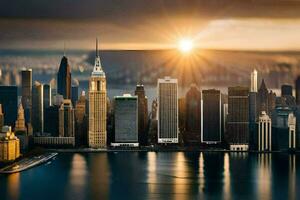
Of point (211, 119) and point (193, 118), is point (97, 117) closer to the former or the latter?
point (193, 118)

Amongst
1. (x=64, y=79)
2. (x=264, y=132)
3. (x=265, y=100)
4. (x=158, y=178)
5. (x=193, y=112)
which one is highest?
(x=64, y=79)

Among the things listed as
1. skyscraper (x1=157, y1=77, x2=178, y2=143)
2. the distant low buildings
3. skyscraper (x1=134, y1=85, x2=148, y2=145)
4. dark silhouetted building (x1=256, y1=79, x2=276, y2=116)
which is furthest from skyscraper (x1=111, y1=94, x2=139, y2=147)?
the distant low buildings

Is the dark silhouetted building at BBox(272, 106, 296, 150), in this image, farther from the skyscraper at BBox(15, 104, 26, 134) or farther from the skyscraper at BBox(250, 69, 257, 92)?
the skyscraper at BBox(15, 104, 26, 134)

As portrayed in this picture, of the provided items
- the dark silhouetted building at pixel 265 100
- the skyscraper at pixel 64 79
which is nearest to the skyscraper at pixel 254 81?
the dark silhouetted building at pixel 265 100

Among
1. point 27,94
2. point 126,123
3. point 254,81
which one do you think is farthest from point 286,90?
point 27,94

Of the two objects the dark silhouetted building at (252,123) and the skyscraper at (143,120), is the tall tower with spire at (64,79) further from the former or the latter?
the dark silhouetted building at (252,123)
